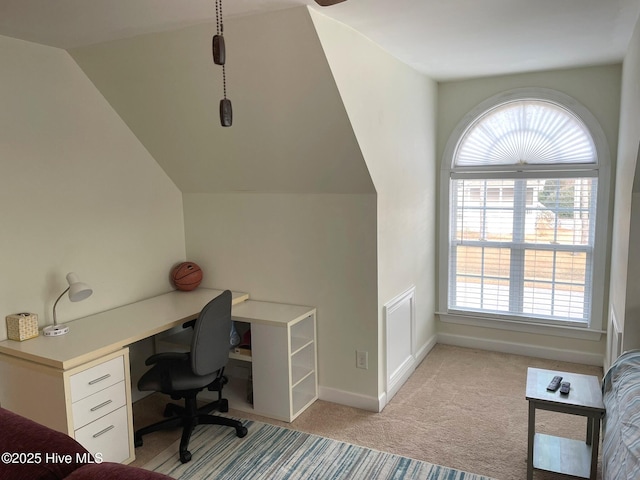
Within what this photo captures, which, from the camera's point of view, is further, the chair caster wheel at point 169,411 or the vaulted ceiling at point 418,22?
the chair caster wheel at point 169,411

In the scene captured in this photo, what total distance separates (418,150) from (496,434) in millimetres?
2151

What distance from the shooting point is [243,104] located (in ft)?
9.39

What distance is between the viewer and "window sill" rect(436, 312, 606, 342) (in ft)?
13.1

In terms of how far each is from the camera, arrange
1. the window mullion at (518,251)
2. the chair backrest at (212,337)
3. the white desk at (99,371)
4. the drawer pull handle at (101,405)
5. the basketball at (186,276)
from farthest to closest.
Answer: the window mullion at (518,251), the basketball at (186,276), the chair backrest at (212,337), the drawer pull handle at (101,405), the white desk at (99,371)

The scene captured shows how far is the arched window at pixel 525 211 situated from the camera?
3934mm

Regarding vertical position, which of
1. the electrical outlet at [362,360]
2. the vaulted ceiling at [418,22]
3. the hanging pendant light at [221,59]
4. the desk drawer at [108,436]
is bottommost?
the desk drawer at [108,436]

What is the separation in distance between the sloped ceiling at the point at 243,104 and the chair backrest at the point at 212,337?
0.96m

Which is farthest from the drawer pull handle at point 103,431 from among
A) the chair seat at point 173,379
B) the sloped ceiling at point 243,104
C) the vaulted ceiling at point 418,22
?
the vaulted ceiling at point 418,22

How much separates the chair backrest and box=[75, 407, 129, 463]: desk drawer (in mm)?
473

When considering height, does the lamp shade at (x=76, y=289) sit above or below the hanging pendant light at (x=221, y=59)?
below

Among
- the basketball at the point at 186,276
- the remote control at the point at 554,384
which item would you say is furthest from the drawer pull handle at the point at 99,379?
the remote control at the point at 554,384

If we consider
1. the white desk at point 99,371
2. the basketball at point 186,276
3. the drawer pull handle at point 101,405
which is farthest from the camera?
the basketball at point 186,276

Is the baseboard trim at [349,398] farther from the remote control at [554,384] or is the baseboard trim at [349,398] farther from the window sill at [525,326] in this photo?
the window sill at [525,326]

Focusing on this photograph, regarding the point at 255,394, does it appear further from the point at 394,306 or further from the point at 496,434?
the point at 496,434
